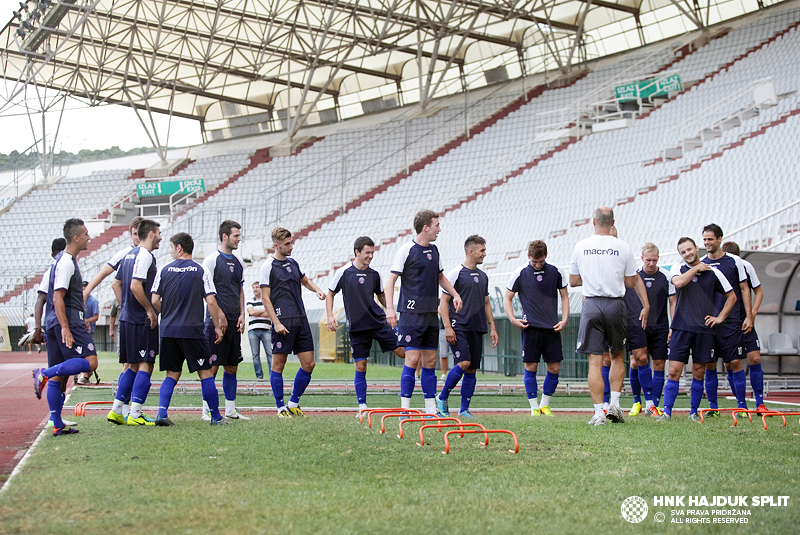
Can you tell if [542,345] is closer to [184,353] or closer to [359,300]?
[359,300]

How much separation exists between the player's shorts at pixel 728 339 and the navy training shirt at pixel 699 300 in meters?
0.12

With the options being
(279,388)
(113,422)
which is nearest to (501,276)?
(279,388)

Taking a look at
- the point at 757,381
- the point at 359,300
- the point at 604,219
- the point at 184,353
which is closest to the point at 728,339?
the point at 757,381

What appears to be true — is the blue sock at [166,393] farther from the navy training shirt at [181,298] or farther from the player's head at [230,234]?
the player's head at [230,234]

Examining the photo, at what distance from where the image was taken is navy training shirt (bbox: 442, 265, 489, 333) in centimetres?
875

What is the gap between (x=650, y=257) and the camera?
905 centimetres

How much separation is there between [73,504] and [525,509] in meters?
2.12

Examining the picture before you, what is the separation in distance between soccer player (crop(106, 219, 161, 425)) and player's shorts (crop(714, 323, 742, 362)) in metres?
5.50

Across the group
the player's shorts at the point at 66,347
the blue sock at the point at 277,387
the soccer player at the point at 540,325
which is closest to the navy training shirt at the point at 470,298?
the soccer player at the point at 540,325

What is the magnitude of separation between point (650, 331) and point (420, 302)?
2.98 metres

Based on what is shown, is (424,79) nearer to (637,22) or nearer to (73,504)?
(637,22)

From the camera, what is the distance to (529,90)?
3722 cm

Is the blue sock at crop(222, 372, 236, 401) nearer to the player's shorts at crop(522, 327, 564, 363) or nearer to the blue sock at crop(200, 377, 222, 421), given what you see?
the blue sock at crop(200, 377, 222, 421)

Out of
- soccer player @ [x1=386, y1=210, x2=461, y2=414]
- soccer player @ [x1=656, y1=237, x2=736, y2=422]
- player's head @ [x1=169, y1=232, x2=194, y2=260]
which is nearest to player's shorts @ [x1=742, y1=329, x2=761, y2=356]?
soccer player @ [x1=656, y1=237, x2=736, y2=422]
